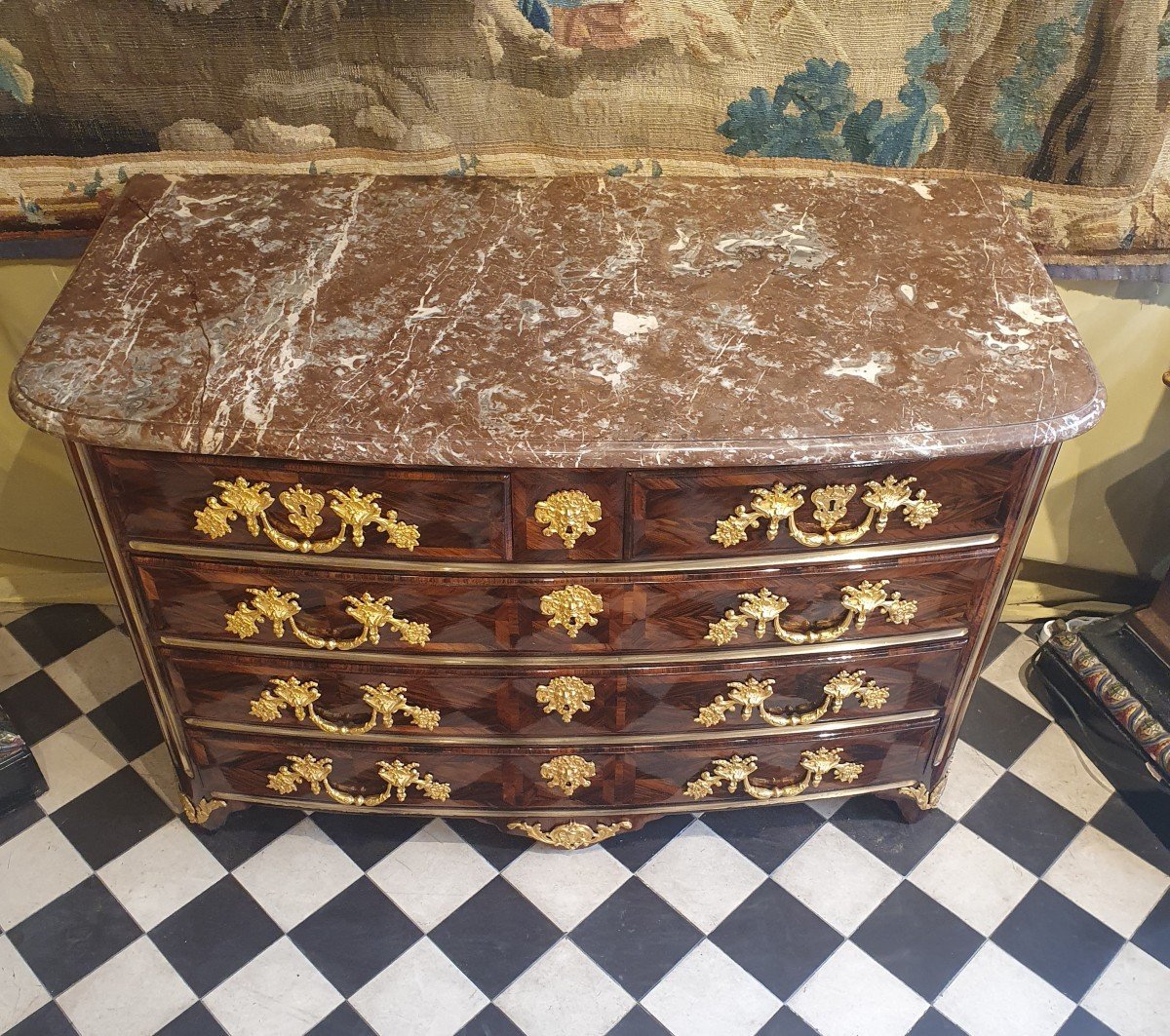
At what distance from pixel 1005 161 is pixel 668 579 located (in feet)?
3.35

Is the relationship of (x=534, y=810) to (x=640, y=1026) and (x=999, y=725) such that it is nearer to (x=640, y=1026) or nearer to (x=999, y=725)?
(x=640, y=1026)

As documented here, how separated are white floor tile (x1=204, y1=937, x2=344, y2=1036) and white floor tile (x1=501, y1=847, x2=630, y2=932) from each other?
1.30 feet

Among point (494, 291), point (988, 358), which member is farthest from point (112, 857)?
point (988, 358)

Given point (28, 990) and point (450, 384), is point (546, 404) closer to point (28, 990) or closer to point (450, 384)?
point (450, 384)

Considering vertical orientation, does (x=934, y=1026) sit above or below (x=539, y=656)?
below

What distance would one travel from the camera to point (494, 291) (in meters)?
1.62

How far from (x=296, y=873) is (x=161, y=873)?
260 millimetres

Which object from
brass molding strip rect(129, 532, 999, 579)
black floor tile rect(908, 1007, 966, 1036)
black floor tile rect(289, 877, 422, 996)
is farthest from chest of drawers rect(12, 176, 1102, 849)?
black floor tile rect(908, 1007, 966, 1036)

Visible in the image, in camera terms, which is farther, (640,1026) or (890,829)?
(890,829)

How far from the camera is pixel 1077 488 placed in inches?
96.0

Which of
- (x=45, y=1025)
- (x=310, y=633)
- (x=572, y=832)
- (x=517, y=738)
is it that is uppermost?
(x=310, y=633)

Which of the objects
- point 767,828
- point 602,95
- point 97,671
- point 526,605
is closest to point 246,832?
point 97,671

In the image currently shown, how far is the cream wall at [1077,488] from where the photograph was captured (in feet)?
7.06

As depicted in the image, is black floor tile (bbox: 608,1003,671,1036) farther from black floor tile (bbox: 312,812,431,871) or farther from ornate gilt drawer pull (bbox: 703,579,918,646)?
ornate gilt drawer pull (bbox: 703,579,918,646)
